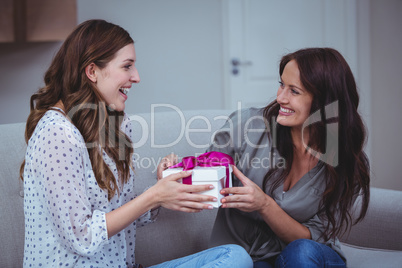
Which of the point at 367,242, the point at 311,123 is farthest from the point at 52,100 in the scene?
the point at 367,242

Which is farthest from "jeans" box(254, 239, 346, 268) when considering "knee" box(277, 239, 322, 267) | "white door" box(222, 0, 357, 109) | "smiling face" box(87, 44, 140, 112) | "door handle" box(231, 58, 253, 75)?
"door handle" box(231, 58, 253, 75)

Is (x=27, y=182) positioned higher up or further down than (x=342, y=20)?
further down

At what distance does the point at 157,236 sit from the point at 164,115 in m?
0.50

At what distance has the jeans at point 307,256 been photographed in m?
1.30

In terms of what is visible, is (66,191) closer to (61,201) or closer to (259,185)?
(61,201)

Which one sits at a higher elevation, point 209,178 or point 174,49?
point 174,49

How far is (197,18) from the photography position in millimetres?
3746

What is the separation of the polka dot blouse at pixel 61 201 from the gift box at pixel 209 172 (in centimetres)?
23

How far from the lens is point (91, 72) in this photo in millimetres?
1220

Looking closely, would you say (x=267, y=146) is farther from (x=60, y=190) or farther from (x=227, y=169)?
(x=60, y=190)

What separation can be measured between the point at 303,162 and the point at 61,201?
85 centimetres

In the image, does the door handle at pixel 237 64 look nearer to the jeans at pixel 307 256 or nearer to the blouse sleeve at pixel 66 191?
the jeans at pixel 307 256

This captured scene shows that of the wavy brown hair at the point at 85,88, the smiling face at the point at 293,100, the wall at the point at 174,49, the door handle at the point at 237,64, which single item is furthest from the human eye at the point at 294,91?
the wall at the point at 174,49

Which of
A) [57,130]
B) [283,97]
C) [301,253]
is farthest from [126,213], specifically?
[283,97]
